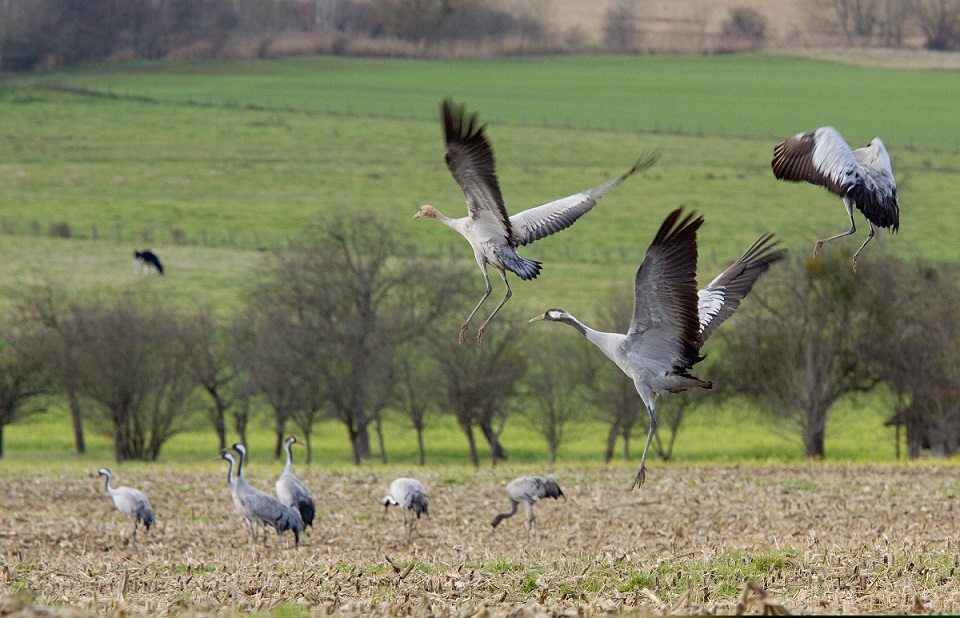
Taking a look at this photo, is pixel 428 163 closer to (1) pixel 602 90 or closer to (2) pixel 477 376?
(1) pixel 602 90

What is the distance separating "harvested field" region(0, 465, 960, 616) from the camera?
9.92m

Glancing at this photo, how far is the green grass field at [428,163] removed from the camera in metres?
60.1

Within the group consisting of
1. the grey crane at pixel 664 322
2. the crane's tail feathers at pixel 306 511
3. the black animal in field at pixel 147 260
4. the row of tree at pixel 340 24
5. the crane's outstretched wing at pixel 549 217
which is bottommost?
the black animal in field at pixel 147 260

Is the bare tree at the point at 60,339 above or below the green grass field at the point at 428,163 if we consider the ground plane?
below

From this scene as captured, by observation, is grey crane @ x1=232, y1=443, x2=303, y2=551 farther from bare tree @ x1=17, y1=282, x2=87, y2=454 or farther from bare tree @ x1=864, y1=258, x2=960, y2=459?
bare tree @ x1=864, y1=258, x2=960, y2=459

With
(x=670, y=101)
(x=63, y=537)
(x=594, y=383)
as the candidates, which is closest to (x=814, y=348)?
(x=594, y=383)

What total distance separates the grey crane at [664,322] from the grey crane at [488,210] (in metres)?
0.66

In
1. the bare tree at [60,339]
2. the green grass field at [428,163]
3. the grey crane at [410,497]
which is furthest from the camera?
the green grass field at [428,163]


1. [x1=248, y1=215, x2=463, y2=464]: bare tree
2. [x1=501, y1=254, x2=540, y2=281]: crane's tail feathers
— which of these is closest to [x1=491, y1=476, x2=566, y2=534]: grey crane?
[x1=501, y1=254, x2=540, y2=281]: crane's tail feathers

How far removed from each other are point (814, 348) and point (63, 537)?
30.5 metres

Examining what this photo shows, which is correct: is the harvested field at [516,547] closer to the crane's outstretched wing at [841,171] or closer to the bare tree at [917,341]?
the crane's outstretched wing at [841,171]

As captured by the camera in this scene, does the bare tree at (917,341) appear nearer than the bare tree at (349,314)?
Yes

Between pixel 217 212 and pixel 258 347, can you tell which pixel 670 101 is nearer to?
pixel 217 212

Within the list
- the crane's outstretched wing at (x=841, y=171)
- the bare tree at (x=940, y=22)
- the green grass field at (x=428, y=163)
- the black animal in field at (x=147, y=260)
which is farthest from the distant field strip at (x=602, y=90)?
the crane's outstretched wing at (x=841, y=171)
